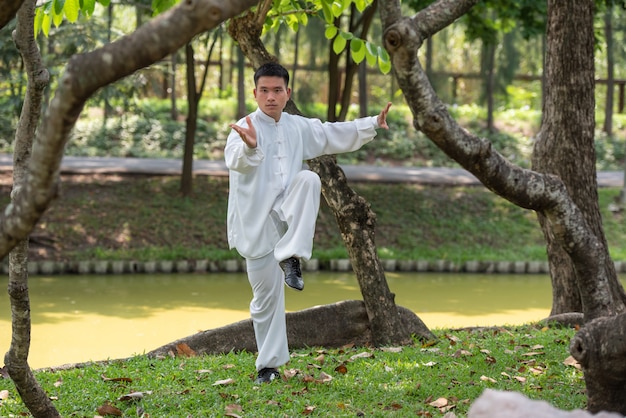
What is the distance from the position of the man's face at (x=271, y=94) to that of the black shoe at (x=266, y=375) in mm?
1504

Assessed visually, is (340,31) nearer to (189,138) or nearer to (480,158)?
(480,158)

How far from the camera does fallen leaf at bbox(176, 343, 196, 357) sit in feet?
22.4

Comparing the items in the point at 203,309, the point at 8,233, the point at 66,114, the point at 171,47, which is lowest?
the point at 203,309

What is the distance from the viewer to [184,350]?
22.5 ft

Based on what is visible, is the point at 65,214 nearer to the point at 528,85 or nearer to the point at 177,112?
the point at 177,112

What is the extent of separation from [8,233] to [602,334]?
263cm

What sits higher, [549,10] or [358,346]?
[549,10]

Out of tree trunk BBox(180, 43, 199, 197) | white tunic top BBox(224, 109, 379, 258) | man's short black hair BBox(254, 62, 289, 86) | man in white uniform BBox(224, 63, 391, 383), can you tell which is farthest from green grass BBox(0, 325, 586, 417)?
tree trunk BBox(180, 43, 199, 197)

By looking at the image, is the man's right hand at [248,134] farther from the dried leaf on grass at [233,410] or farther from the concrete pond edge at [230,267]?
the concrete pond edge at [230,267]

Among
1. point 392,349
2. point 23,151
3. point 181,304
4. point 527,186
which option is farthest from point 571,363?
point 181,304

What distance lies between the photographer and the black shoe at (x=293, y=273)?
5.09 meters

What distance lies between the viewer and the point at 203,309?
10.9 m

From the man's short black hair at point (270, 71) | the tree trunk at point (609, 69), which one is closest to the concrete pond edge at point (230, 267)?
the man's short black hair at point (270, 71)

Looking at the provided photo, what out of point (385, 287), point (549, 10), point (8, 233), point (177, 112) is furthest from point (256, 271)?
point (177, 112)
